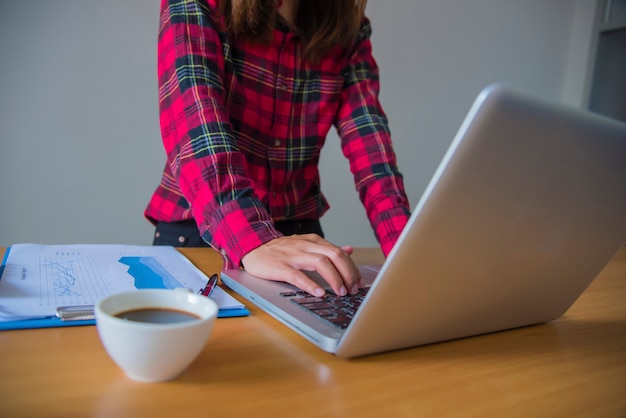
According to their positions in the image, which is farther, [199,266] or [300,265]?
[199,266]

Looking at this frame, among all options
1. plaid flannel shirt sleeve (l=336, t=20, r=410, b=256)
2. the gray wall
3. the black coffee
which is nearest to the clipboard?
the black coffee

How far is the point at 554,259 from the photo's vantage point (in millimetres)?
472

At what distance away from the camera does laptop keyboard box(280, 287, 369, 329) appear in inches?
19.5

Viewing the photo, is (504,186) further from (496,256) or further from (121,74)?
(121,74)

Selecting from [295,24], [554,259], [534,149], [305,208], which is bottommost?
[305,208]

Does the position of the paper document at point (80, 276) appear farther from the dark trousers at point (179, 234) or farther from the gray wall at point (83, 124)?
the gray wall at point (83, 124)

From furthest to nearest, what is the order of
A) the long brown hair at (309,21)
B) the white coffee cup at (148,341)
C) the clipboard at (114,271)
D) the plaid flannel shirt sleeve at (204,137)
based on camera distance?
the long brown hair at (309,21)
the plaid flannel shirt sleeve at (204,137)
the clipboard at (114,271)
the white coffee cup at (148,341)

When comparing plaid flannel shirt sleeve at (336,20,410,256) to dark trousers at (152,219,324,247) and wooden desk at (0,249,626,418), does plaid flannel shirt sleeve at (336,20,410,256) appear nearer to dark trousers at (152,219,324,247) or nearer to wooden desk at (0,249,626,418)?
dark trousers at (152,219,324,247)

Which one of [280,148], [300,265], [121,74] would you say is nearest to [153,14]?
[121,74]

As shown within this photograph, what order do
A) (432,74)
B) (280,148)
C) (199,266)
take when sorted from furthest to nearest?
(432,74) → (280,148) → (199,266)

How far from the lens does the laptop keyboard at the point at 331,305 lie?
0.50 meters

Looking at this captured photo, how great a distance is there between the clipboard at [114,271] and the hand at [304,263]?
0.07m

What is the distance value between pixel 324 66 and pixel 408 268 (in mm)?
814

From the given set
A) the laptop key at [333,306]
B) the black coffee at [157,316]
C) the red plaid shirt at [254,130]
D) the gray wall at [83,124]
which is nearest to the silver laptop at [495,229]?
the laptop key at [333,306]
